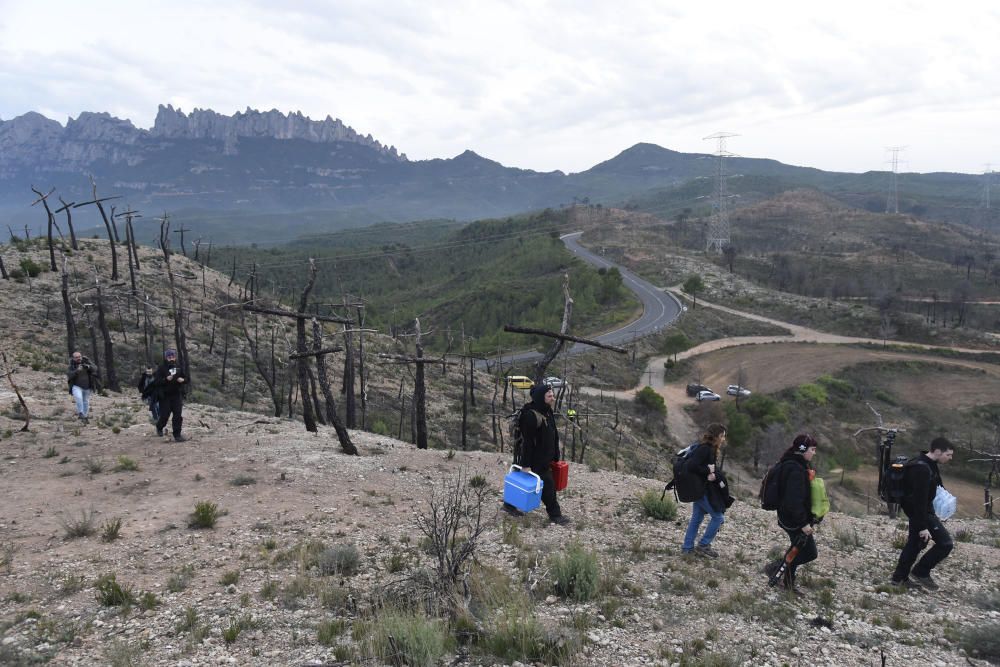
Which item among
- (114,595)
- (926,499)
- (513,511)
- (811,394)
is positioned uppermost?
(926,499)

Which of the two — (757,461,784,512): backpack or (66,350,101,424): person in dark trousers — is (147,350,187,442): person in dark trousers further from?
(757,461,784,512): backpack

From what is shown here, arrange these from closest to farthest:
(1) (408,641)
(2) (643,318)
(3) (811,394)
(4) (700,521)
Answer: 1. (1) (408,641)
2. (4) (700,521)
3. (3) (811,394)
4. (2) (643,318)

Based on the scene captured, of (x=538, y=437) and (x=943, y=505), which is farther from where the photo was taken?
(x=538, y=437)

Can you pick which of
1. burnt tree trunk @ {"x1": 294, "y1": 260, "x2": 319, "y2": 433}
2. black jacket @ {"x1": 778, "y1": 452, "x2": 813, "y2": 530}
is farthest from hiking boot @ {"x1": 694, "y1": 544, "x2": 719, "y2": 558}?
burnt tree trunk @ {"x1": 294, "y1": 260, "x2": 319, "y2": 433}

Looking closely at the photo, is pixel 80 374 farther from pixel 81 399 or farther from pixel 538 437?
pixel 538 437

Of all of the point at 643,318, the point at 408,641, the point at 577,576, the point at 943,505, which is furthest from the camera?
the point at 643,318

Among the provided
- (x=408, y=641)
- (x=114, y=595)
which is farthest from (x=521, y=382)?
(x=408, y=641)

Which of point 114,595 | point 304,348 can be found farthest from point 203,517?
point 304,348

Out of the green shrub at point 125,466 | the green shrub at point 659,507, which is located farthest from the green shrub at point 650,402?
the green shrub at point 125,466

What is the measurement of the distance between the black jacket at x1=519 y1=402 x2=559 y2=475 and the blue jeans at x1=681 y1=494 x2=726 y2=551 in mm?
2113

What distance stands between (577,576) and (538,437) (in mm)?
2139

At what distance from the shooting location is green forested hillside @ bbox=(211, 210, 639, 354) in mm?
71500

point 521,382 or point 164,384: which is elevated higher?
point 164,384

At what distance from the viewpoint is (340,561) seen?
7.54m
